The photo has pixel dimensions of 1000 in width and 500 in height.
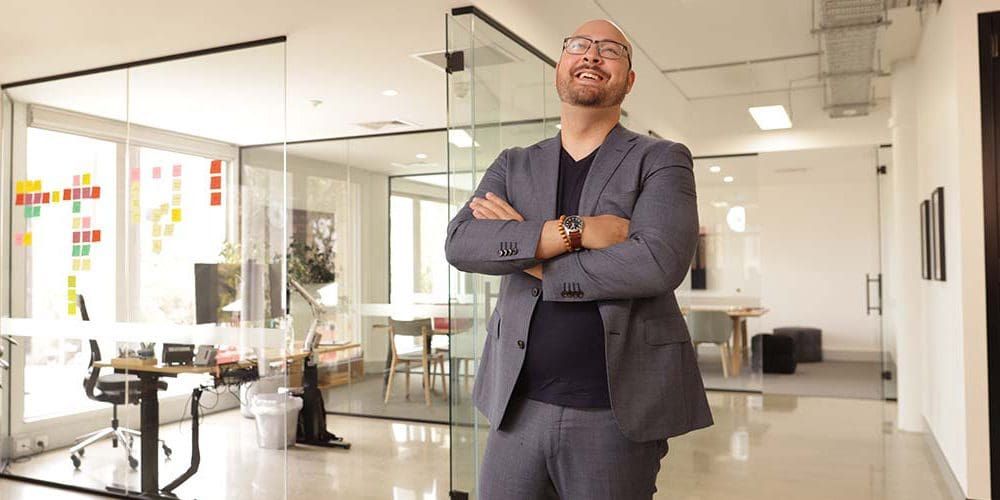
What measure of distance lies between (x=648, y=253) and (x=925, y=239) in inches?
184

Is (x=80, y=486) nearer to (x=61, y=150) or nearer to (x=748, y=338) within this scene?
(x=61, y=150)

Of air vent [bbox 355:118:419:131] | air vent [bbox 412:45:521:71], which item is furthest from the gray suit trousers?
air vent [bbox 355:118:419:131]

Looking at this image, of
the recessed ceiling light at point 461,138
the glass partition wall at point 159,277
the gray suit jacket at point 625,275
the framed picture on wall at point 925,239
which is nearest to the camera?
the gray suit jacket at point 625,275

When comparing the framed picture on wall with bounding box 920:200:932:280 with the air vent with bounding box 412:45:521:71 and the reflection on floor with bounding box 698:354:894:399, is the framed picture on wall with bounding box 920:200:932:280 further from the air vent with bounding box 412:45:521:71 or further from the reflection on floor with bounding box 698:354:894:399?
the air vent with bounding box 412:45:521:71

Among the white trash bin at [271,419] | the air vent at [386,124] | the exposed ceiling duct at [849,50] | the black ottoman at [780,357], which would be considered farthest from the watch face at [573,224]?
the black ottoman at [780,357]

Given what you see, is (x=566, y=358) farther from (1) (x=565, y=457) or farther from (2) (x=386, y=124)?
(2) (x=386, y=124)

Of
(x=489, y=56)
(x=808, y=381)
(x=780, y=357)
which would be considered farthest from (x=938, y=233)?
(x=780, y=357)

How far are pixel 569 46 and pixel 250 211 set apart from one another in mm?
3037

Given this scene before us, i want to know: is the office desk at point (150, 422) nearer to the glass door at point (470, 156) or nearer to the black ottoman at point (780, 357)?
the glass door at point (470, 156)

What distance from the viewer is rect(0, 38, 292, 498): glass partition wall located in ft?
13.6

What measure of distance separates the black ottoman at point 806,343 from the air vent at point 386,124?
632 centimetres

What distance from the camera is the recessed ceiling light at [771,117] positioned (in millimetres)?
7434

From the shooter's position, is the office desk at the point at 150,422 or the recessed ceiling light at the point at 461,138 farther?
the office desk at the point at 150,422

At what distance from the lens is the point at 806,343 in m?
10.2
